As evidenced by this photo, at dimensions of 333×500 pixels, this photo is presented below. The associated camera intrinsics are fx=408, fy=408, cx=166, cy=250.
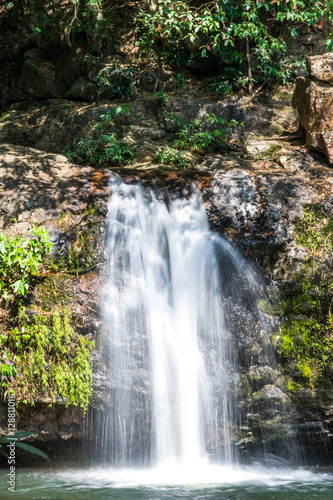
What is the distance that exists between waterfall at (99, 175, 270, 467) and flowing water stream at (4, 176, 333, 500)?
11 millimetres

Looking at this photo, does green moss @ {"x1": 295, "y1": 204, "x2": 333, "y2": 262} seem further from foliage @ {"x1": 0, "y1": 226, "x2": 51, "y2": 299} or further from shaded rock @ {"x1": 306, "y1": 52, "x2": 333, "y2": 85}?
foliage @ {"x1": 0, "y1": 226, "x2": 51, "y2": 299}

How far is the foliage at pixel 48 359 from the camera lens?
14.2ft

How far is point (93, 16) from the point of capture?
10406mm

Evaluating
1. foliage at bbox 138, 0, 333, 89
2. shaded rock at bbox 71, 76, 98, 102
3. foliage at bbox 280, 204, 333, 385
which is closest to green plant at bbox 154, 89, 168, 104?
foliage at bbox 138, 0, 333, 89

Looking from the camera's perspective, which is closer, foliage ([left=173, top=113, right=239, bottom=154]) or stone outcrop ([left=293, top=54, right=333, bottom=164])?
stone outcrop ([left=293, top=54, right=333, bottom=164])

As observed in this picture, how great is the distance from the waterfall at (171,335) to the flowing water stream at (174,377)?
0.01 meters

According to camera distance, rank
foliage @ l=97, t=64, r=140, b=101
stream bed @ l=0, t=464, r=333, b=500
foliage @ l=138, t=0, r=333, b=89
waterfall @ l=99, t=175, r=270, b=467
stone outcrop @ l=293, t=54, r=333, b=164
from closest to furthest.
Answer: stream bed @ l=0, t=464, r=333, b=500, waterfall @ l=99, t=175, r=270, b=467, stone outcrop @ l=293, t=54, r=333, b=164, foliage @ l=138, t=0, r=333, b=89, foliage @ l=97, t=64, r=140, b=101

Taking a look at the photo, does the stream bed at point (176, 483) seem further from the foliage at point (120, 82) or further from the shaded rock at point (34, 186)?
the foliage at point (120, 82)

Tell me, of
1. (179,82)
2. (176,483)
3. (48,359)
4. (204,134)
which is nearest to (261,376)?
(176,483)

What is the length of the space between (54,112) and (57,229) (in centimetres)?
584

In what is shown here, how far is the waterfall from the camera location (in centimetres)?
444

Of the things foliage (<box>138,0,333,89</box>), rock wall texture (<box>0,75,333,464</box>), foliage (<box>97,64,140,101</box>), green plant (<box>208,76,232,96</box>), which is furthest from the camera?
foliage (<box>97,64,140,101</box>)

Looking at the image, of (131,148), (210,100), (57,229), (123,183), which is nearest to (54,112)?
(131,148)

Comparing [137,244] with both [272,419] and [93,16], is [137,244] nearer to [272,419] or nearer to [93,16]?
[272,419]
